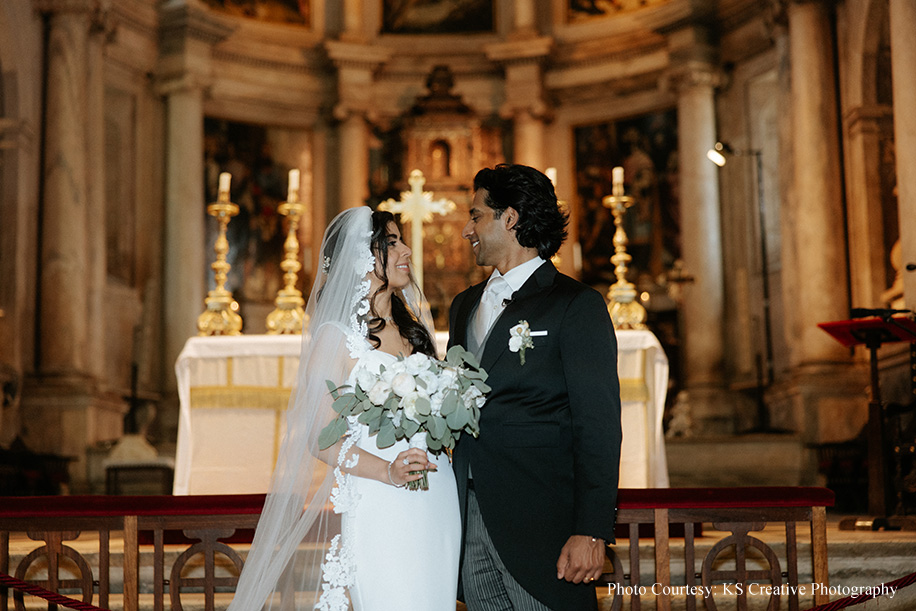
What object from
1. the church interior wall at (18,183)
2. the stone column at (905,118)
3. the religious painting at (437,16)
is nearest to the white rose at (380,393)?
the stone column at (905,118)

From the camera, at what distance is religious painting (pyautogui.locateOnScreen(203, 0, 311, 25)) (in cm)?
1423

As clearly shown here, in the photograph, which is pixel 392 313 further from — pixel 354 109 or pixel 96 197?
pixel 354 109

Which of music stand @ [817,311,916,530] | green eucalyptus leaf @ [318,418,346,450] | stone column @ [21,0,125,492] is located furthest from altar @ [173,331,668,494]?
stone column @ [21,0,125,492]

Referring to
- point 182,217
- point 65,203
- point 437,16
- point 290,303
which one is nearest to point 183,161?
point 182,217

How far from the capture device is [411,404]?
3119 mm

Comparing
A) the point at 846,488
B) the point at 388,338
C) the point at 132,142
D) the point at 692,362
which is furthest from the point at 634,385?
the point at 132,142

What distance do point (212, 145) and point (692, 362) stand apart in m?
6.76

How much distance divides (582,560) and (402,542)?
0.62 metres

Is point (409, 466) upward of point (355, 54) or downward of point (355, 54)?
downward

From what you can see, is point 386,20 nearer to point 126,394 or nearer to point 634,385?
point 126,394

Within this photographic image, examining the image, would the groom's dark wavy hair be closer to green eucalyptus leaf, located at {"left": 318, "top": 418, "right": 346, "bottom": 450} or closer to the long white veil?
the long white veil

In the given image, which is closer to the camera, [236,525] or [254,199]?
[236,525]

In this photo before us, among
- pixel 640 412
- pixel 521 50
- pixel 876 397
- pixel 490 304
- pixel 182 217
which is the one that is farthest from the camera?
pixel 521 50

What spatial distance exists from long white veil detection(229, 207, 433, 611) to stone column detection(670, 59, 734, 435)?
953cm
